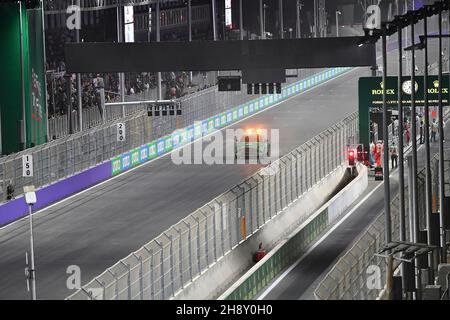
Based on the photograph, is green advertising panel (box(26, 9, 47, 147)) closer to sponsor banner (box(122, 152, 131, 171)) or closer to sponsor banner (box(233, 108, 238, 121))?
sponsor banner (box(122, 152, 131, 171))

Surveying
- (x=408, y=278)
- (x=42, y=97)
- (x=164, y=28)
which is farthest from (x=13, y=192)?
(x=164, y=28)

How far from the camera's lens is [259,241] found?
42.5m

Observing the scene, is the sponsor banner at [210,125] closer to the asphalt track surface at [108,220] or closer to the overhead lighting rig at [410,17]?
the asphalt track surface at [108,220]

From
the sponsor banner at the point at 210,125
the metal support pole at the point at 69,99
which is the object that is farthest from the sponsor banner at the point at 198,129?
the metal support pole at the point at 69,99

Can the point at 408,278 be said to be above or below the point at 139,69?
Answer: below

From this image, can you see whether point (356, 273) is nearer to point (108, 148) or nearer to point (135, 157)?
point (108, 148)

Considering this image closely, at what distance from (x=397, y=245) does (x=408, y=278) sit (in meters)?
1.37

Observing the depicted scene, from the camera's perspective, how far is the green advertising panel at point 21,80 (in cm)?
5516

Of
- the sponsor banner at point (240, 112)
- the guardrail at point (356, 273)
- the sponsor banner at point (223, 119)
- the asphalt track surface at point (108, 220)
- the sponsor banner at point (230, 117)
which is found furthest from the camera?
the sponsor banner at point (240, 112)

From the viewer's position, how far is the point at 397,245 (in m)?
29.7

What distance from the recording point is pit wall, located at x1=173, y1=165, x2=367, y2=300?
35156 mm
